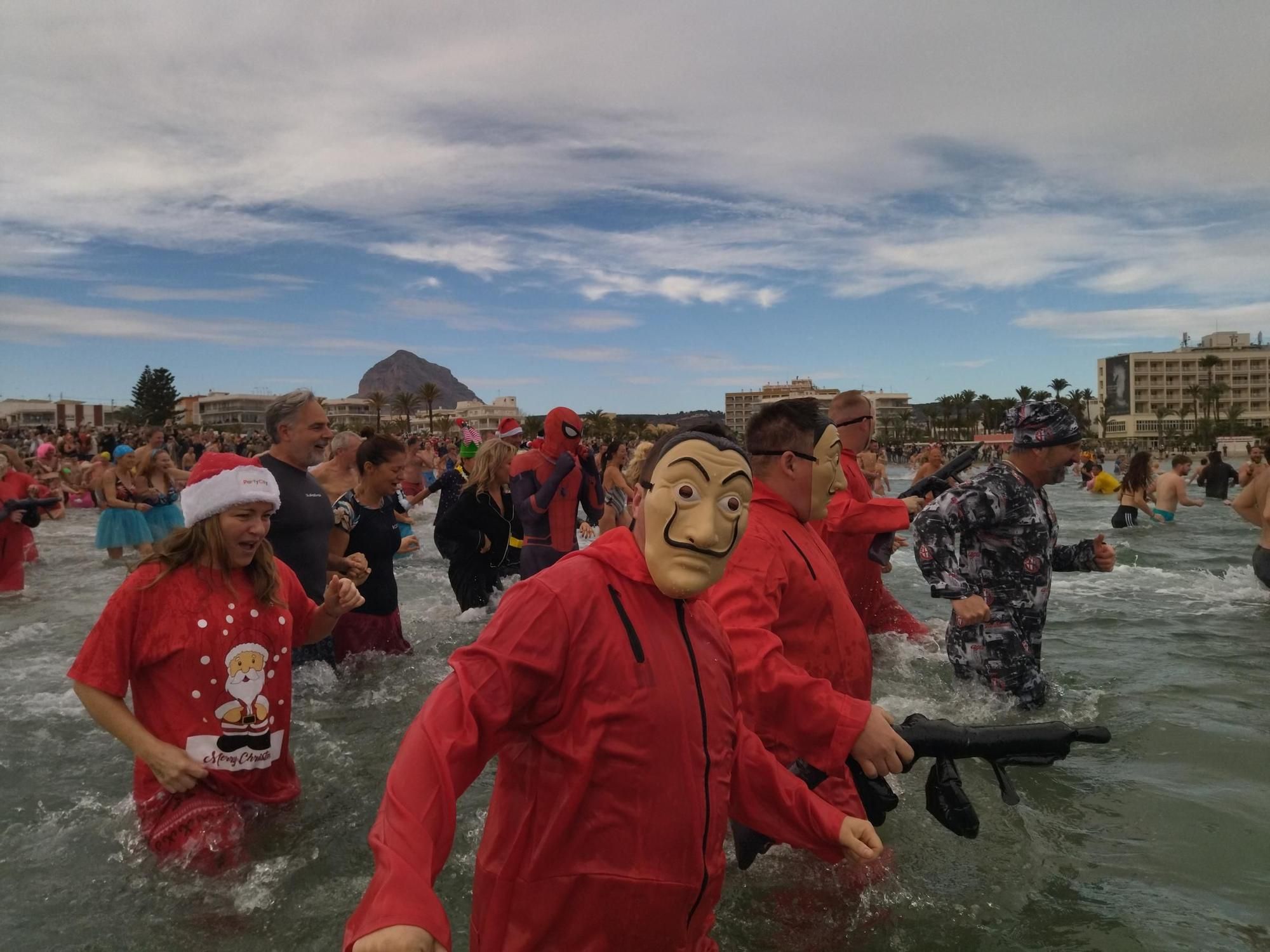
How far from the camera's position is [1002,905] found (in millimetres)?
3795

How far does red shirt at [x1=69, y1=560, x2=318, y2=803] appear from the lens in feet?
10.9

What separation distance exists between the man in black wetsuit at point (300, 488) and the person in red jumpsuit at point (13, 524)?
6566 mm

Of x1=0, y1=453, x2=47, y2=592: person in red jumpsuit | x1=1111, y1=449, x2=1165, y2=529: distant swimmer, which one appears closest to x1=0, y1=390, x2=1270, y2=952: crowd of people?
x1=0, y1=453, x2=47, y2=592: person in red jumpsuit

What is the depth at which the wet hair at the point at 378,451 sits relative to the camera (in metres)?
6.23

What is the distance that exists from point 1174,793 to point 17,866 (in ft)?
18.5

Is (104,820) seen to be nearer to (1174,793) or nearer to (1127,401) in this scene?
(1174,793)

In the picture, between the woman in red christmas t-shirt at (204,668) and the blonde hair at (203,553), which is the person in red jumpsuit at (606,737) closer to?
the woman in red christmas t-shirt at (204,668)

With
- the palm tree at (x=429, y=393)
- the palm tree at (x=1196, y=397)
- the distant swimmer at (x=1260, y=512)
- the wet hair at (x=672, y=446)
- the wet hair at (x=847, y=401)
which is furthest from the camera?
the palm tree at (x=1196, y=397)

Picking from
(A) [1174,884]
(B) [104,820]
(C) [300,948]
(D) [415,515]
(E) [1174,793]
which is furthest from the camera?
(D) [415,515]

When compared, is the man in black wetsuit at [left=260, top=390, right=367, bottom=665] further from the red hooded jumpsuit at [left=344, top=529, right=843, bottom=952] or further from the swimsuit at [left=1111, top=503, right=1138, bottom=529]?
the swimsuit at [left=1111, top=503, right=1138, bottom=529]

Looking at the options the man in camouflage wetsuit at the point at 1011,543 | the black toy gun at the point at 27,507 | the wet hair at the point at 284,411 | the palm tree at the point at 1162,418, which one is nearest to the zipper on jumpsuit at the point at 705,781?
the man in camouflage wetsuit at the point at 1011,543

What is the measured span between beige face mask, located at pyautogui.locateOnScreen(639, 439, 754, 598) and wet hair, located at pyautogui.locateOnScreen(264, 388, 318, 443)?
371 cm

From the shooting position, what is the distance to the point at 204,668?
3420mm

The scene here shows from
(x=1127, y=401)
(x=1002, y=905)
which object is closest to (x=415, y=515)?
(x=1002, y=905)
